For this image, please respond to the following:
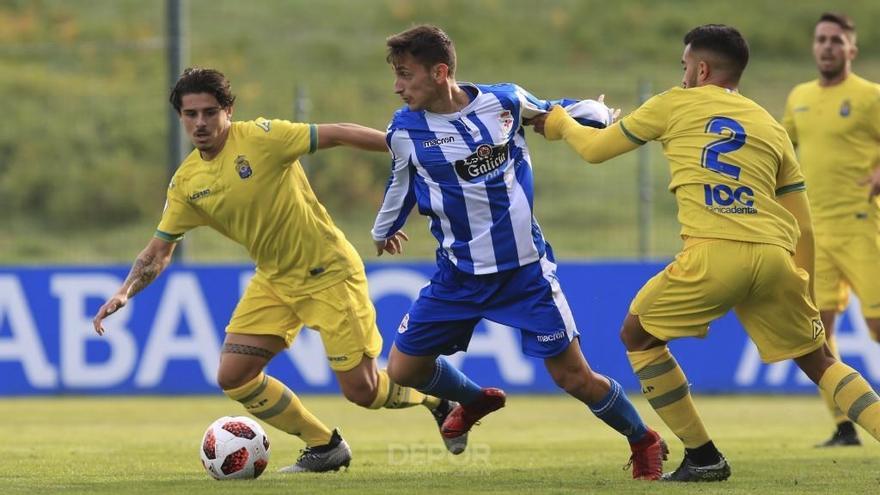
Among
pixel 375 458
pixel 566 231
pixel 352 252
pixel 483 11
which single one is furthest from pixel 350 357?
pixel 483 11

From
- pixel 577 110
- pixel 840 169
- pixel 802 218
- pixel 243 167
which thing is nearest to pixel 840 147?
pixel 840 169

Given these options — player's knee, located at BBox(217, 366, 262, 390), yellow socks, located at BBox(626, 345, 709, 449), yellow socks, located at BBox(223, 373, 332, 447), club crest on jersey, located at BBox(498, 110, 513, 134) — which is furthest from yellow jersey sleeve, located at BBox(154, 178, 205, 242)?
yellow socks, located at BBox(626, 345, 709, 449)

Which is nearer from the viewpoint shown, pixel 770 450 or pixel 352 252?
pixel 352 252

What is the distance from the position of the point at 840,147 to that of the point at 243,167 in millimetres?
4641

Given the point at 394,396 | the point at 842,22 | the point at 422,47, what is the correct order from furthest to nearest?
the point at 842,22, the point at 394,396, the point at 422,47

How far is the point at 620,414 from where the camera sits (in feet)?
25.5

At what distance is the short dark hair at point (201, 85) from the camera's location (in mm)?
8047

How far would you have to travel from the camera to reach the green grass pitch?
7.61m

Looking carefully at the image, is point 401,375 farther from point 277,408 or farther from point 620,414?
point 620,414

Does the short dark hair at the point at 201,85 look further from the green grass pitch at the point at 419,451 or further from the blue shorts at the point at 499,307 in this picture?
the green grass pitch at the point at 419,451

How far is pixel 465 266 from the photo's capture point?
306 inches

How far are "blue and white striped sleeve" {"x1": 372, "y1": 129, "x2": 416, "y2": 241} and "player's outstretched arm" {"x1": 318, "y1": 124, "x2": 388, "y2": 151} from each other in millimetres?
157

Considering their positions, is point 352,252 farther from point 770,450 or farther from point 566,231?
point 566,231

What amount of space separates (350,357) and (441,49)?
187 cm
